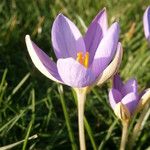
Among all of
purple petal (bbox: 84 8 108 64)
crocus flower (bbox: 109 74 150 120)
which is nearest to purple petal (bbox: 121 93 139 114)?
crocus flower (bbox: 109 74 150 120)

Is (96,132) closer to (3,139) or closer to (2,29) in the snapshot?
(3,139)

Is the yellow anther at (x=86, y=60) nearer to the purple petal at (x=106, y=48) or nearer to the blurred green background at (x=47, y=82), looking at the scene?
the purple petal at (x=106, y=48)

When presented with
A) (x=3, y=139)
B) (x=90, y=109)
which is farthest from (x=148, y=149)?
(x=3, y=139)

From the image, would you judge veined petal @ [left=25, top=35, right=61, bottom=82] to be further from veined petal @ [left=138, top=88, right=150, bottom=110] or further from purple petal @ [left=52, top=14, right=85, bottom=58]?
veined petal @ [left=138, top=88, right=150, bottom=110]

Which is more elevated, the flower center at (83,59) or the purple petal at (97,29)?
the purple petal at (97,29)

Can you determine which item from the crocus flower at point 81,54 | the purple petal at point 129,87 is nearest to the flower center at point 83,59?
the crocus flower at point 81,54

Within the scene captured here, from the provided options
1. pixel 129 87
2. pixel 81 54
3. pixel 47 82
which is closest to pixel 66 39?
pixel 81 54
